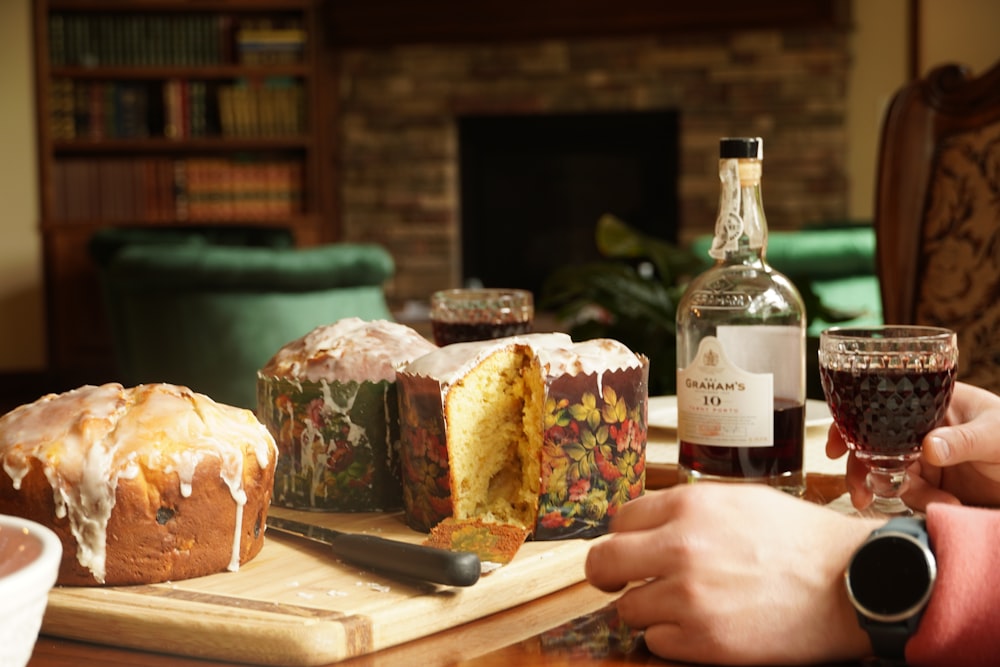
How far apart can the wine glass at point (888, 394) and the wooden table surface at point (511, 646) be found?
0.27 metres

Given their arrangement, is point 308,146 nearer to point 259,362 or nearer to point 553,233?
point 553,233

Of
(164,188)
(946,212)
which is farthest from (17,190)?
(946,212)

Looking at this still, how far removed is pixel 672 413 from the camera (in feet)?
4.73

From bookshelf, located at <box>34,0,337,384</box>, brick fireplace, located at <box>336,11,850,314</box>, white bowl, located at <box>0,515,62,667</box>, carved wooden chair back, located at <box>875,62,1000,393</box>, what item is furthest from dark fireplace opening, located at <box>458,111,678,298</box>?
white bowl, located at <box>0,515,62,667</box>

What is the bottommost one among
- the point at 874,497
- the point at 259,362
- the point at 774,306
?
the point at 259,362

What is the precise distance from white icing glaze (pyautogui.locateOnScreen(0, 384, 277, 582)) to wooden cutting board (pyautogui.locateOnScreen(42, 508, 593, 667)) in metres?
0.04

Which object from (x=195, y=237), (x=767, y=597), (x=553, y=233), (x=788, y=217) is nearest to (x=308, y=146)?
(x=195, y=237)

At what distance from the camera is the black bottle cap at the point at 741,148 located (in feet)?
3.43

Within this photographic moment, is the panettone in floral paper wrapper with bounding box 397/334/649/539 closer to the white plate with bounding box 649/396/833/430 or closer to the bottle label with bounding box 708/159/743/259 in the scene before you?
the bottle label with bounding box 708/159/743/259

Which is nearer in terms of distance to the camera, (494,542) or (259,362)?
(494,542)

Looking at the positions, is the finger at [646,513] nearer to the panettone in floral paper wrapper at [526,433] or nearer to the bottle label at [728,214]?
the panettone in floral paper wrapper at [526,433]

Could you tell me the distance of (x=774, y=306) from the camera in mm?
1120

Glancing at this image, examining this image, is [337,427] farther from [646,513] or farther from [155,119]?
[155,119]

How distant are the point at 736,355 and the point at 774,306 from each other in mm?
54
